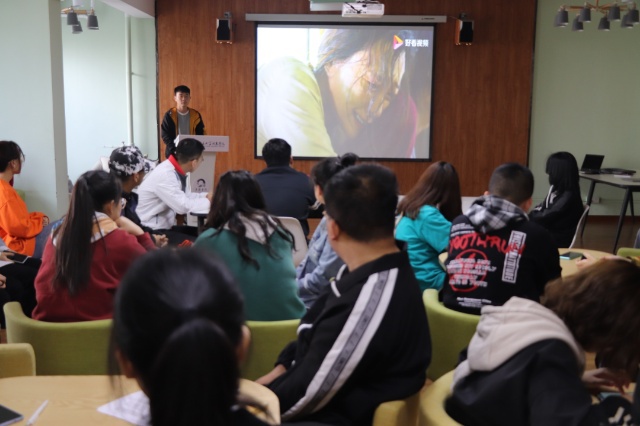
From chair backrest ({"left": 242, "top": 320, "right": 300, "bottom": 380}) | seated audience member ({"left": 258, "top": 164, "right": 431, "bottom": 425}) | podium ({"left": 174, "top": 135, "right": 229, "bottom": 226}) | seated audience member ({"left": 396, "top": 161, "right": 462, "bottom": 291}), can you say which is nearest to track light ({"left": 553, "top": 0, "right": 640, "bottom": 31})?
podium ({"left": 174, "top": 135, "right": 229, "bottom": 226})

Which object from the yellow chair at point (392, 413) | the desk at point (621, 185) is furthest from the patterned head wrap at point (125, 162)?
the desk at point (621, 185)

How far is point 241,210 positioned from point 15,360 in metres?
1.03

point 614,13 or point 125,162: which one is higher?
point 614,13

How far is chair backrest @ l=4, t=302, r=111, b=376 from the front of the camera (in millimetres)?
2439

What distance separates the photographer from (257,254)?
2650 millimetres

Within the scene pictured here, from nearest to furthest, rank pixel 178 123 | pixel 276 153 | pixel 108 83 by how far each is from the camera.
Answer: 1. pixel 276 153
2. pixel 178 123
3. pixel 108 83

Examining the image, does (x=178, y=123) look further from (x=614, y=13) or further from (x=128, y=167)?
(x=614, y=13)

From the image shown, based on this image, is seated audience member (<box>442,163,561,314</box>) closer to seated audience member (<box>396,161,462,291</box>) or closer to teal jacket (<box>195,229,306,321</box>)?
seated audience member (<box>396,161,462,291</box>)

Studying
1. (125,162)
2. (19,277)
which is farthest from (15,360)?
(19,277)

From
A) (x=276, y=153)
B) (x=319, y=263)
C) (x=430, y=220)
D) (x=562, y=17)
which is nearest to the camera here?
(x=319, y=263)

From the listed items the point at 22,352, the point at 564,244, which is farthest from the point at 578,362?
the point at 564,244

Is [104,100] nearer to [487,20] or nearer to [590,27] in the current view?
[487,20]

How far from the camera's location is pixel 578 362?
4.99ft

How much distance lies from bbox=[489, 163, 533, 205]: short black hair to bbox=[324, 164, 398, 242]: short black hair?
1148 mm
